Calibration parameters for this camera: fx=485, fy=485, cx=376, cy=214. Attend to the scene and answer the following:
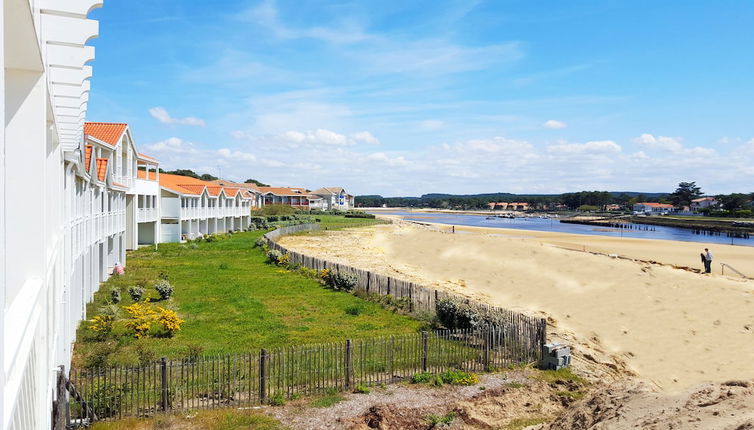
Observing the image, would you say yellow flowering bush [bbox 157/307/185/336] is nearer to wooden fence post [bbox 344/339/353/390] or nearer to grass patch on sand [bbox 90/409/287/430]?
grass patch on sand [bbox 90/409/287/430]

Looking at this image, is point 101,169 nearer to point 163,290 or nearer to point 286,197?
point 163,290

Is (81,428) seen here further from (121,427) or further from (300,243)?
(300,243)

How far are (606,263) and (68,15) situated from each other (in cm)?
4043

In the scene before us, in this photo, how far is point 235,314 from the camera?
2006cm

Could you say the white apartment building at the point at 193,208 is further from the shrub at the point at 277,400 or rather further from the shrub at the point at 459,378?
the shrub at the point at 459,378

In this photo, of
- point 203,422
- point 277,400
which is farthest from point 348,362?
point 203,422

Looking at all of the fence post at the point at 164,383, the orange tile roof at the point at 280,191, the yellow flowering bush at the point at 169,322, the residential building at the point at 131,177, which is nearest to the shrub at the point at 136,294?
the yellow flowering bush at the point at 169,322

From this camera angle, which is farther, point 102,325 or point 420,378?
point 102,325

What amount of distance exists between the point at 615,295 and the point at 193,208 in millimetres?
39421

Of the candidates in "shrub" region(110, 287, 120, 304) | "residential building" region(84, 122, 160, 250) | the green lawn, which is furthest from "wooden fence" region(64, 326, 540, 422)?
"residential building" region(84, 122, 160, 250)

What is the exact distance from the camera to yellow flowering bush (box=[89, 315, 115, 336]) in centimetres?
1641

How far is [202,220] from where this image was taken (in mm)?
54406

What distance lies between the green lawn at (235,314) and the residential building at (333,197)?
117 meters

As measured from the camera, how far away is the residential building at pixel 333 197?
15350 cm
